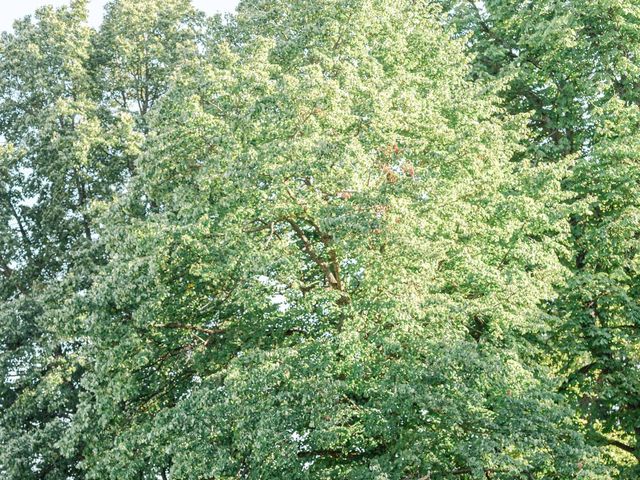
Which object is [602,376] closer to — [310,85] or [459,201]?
[459,201]

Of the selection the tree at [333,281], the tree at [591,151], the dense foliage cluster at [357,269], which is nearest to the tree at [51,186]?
the dense foliage cluster at [357,269]

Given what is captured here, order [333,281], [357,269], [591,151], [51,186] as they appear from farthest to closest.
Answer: [51,186] → [591,151] → [333,281] → [357,269]

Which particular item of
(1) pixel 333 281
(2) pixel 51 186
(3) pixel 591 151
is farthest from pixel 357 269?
(2) pixel 51 186

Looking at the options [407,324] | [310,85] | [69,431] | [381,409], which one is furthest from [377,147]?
[69,431]

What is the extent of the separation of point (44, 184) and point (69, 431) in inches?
371

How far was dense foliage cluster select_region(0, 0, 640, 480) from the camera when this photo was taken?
1431 centimetres

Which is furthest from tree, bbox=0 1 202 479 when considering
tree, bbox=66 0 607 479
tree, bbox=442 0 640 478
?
tree, bbox=442 0 640 478

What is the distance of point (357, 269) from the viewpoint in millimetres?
15883

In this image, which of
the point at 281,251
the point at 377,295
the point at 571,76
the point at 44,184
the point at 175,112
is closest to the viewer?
the point at 377,295

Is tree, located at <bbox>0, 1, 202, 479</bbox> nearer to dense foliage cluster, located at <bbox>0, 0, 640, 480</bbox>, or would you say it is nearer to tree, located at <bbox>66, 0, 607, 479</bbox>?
dense foliage cluster, located at <bbox>0, 0, 640, 480</bbox>

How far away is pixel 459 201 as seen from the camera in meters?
16.2

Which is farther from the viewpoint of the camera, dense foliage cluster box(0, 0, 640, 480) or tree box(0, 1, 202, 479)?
tree box(0, 1, 202, 479)

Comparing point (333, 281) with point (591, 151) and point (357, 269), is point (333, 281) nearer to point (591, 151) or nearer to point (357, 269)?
point (357, 269)

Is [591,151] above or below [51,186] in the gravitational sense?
below
